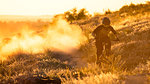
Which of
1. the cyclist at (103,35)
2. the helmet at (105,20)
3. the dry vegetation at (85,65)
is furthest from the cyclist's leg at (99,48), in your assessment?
the helmet at (105,20)

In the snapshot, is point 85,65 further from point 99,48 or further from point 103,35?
point 103,35

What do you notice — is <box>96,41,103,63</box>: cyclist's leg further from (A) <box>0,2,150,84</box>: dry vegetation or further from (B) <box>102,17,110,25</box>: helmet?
(B) <box>102,17,110,25</box>: helmet

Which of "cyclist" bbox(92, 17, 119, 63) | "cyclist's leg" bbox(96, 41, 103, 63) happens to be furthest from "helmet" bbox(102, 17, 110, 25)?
"cyclist's leg" bbox(96, 41, 103, 63)

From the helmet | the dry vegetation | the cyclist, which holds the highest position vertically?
the helmet

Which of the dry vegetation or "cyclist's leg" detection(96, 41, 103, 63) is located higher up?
"cyclist's leg" detection(96, 41, 103, 63)

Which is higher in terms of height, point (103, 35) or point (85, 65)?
point (103, 35)

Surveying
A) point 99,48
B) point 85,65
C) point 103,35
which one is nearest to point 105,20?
point 103,35

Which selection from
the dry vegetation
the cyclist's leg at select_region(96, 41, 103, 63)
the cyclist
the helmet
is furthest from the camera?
the cyclist's leg at select_region(96, 41, 103, 63)

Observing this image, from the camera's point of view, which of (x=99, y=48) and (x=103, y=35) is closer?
(x=103, y=35)

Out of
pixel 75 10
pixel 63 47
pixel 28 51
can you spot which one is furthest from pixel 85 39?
pixel 75 10

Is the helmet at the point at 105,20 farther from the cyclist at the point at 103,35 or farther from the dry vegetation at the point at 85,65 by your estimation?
the dry vegetation at the point at 85,65

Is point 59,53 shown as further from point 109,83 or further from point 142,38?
point 109,83

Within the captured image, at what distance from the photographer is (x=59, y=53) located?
12961mm

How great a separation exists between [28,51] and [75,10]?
20.9 meters
